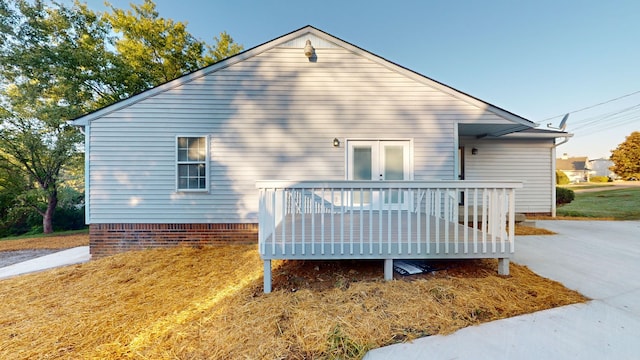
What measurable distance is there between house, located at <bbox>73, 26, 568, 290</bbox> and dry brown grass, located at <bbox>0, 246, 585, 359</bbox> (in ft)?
6.06

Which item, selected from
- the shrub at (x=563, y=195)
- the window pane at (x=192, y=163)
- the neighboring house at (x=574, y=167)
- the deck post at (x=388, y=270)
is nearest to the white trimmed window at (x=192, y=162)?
the window pane at (x=192, y=163)

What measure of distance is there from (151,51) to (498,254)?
1713 cm

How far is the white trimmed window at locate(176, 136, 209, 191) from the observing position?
18.8 feet

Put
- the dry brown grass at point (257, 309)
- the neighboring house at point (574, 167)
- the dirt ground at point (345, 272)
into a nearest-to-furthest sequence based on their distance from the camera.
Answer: the dry brown grass at point (257, 309) < the dirt ground at point (345, 272) < the neighboring house at point (574, 167)

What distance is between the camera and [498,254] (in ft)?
10.4

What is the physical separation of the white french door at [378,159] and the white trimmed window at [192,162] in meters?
3.48

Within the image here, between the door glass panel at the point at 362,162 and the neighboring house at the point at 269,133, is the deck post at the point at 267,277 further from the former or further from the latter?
the door glass panel at the point at 362,162

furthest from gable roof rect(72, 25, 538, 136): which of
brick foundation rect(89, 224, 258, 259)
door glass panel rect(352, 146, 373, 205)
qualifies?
brick foundation rect(89, 224, 258, 259)

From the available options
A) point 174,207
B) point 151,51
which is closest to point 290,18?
point 151,51

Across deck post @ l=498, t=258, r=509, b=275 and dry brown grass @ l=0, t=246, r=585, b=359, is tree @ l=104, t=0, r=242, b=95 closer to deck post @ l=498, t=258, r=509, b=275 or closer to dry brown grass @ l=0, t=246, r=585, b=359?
dry brown grass @ l=0, t=246, r=585, b=359

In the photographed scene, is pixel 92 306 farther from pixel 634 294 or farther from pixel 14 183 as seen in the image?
pixel 14 183

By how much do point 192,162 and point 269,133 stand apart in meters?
1.95

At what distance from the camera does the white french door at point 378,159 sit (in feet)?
19.1

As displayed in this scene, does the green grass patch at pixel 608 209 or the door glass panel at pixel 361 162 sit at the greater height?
the door glass panel at pixel 361 162
